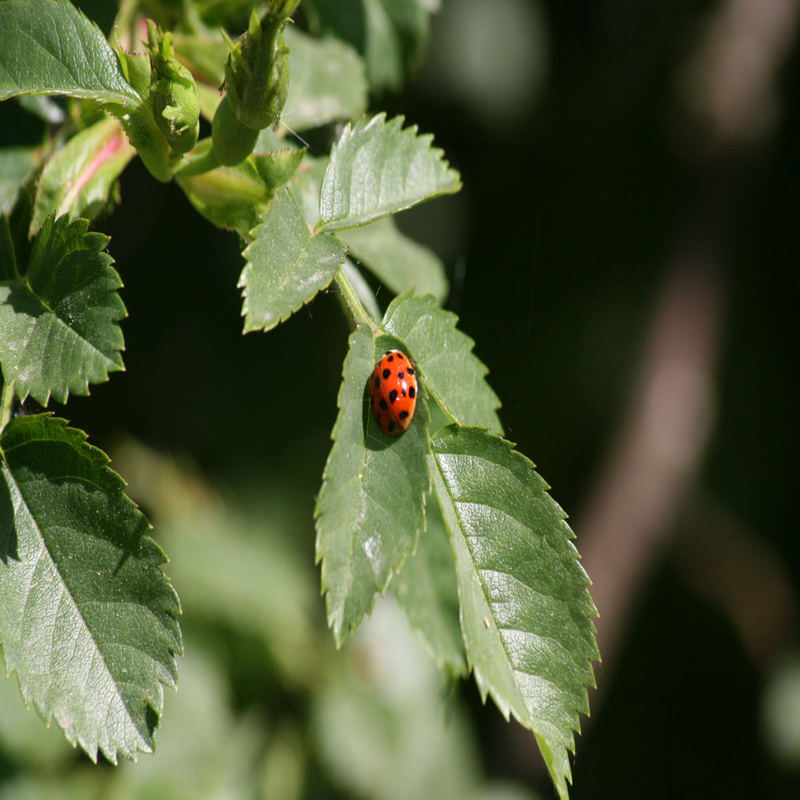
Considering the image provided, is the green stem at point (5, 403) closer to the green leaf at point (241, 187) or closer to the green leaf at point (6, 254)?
the green leaf at point (6, 254)

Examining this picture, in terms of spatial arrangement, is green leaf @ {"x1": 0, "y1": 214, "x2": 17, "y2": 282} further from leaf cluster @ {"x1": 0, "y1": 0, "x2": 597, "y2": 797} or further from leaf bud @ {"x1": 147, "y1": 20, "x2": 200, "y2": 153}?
leaf bud @ {"x1": 147, "y1": 20, "x2": 200, "y2": 153}

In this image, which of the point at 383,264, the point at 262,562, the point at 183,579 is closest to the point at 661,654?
the point at 262,562

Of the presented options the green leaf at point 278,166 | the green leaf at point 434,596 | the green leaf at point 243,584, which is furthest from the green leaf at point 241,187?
the green leaf at point 243,584

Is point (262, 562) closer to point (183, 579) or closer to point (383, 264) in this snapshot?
point (183, 579)

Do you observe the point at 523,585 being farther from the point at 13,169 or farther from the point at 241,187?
the point at 13,169

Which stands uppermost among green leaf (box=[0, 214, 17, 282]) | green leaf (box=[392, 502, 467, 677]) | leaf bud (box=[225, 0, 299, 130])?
leaf bud (box=[225, 0, 299, 130])

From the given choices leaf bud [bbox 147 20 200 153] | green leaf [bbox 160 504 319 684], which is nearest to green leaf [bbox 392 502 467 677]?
leaf bud [bbox 147 20 200 153]
